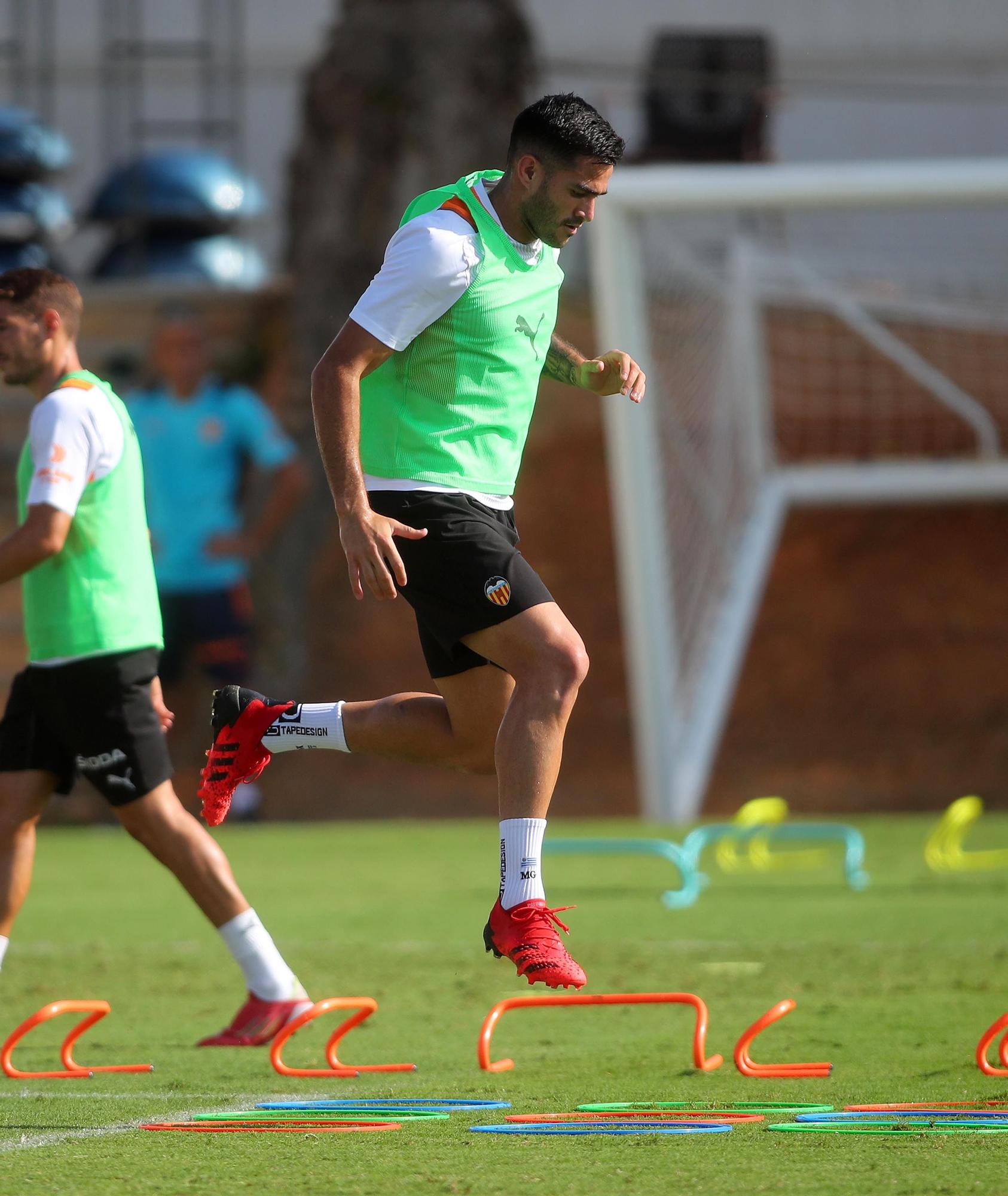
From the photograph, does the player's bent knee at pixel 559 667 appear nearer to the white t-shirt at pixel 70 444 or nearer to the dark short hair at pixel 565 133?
the dark short hair at pixel 565 133

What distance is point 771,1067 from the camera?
4719 mm

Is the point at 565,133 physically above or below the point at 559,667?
above

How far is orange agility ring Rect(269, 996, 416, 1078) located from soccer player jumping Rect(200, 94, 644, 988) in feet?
1.78

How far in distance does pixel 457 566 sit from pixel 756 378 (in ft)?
36.8

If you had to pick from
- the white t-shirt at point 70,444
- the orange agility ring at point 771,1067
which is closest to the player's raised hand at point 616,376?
the white t-shirt at point 70,444

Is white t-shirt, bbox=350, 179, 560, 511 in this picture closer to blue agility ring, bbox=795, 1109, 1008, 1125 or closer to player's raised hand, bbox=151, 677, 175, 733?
player's raised hand, bbox=151, 677, 175, 733

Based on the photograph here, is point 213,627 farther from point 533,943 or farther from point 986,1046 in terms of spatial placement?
point 986,1046

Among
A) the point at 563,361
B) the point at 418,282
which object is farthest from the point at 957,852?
the point at 418,282

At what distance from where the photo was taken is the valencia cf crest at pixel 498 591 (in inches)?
178

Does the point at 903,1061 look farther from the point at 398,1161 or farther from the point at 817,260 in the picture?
the point at 817,260

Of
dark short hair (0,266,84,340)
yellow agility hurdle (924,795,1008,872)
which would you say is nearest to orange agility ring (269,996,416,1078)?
dark short hair (0,266,84,340)

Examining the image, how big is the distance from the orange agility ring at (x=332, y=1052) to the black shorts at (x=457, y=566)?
927mm

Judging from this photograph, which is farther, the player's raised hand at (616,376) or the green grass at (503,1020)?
the player's raised hand at (616,376)

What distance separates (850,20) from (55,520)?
935 inches
